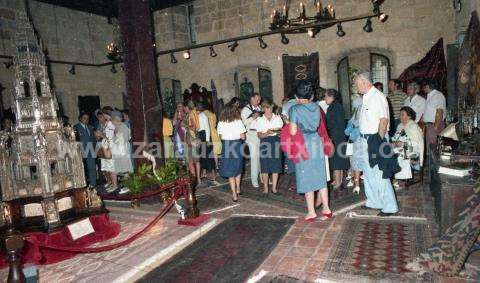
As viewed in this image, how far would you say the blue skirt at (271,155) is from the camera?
258 inches

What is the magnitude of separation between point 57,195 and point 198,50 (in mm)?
10076

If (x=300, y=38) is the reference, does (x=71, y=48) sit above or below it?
above

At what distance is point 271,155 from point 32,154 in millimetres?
4024

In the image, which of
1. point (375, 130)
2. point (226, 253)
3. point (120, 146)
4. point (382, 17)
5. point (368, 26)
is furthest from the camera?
point (368, 26)

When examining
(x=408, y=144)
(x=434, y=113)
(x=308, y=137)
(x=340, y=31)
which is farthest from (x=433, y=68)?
(x=308, y=137)

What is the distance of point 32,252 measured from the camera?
455cm

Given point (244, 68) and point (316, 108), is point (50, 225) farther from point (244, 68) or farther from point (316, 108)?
point (244, 68)

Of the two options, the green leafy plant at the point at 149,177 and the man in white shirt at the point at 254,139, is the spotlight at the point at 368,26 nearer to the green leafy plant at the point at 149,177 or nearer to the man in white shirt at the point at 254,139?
the man in white shirt at the point at 254,139

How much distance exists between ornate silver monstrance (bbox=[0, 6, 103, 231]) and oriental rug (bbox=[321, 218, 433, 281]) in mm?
3914

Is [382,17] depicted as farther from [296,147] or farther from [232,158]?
[296,147]

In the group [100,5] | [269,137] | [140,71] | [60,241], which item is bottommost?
[60,241]

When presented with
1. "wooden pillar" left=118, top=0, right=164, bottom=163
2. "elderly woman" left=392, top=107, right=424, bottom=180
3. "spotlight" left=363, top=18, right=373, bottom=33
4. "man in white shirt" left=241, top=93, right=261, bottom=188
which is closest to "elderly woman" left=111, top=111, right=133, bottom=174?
"wooden pillar" left=118, top=0, right=164, bottom=163

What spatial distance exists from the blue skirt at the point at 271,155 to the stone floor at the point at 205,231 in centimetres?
78

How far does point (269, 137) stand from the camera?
666 centimetres
